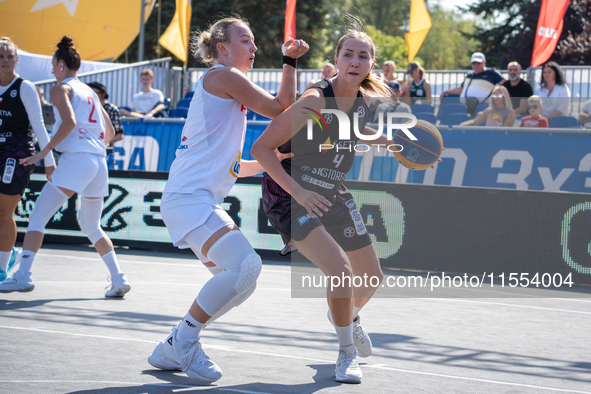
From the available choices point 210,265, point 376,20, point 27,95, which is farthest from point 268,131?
point 376,20

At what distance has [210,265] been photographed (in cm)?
432

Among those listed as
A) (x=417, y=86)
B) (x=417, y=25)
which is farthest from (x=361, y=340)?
(x=417, y=25)

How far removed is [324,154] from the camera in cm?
428

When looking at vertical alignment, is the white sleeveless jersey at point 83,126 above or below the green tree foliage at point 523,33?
below

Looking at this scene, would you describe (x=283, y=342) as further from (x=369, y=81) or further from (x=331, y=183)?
(x=369, y=81)

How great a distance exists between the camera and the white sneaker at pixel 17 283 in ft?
21.4

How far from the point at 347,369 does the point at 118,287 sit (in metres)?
3.24

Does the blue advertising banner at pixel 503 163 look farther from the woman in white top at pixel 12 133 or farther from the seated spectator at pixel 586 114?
the woman in white top at pixel 12 133

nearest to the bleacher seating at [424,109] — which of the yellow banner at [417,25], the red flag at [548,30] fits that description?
the red flag at [548,30]

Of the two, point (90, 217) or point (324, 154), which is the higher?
point (324, 154)

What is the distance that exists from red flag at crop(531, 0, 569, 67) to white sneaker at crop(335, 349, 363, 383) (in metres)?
11.2

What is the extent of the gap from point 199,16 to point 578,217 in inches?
1253

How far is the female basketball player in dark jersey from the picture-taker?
3999mm

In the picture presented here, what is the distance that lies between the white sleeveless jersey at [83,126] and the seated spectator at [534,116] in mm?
6782
